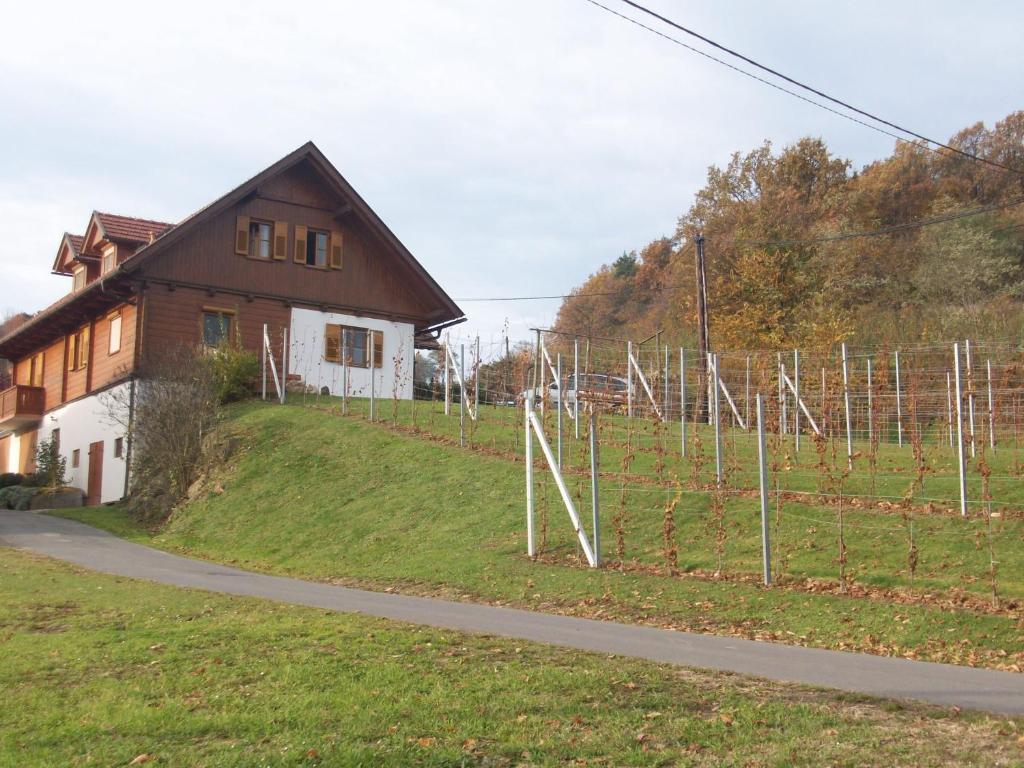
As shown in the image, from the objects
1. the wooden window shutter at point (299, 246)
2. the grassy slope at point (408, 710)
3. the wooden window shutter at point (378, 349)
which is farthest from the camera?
the wooden window shutter at point (378, 349)

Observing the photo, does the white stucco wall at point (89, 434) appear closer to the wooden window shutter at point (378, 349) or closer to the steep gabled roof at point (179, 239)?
the steep gabled roof at point (179, 239)

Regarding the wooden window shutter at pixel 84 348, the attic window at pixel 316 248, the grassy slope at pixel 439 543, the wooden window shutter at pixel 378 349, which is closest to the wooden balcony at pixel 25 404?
the wooden window shutter at pixel 84 348

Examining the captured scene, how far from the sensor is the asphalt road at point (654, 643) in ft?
25.6

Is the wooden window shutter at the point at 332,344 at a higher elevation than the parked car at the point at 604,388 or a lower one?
higher

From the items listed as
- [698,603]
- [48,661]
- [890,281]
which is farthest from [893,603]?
[890,281]

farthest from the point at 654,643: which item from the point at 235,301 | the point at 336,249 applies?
the point at 336,249

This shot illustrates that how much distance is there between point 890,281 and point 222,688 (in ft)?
124

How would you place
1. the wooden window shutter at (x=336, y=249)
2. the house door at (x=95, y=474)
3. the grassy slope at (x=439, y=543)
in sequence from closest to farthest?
the grassy slope at (x=439, y=543)
the house door at (x=95, y=474)
the wooden window shutter at (x=336, y=249)

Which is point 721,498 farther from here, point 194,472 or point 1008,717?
point 194,472

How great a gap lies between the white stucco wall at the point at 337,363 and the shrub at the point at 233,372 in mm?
2284

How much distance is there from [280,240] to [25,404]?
1150 cm

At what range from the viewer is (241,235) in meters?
31.3

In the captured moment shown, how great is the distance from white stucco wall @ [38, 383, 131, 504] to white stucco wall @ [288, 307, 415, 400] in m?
5.36

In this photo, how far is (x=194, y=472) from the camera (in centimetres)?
2309
